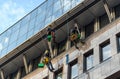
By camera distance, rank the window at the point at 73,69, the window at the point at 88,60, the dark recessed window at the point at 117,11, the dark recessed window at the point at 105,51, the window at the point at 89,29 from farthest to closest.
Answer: the window at the point at 89,29 < the dark recessed window at the point at 117,11 < the window at the point at 73,69 < the window at the point at 88,60 < the dark recessed window at the point at 105,51

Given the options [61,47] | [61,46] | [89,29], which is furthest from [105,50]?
[61,46]

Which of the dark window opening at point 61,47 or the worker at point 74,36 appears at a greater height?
the dark window opening at point 61,47

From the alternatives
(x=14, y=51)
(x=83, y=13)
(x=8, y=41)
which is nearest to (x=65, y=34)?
(x=83, y=13)

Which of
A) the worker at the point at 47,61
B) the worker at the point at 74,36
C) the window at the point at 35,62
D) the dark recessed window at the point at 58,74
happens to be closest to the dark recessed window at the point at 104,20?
the worker at the point at 74,36

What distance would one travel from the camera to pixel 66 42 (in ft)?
128

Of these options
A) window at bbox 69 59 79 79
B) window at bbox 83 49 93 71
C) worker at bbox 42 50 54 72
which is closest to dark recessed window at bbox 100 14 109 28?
window at bbox 83 49 93 71

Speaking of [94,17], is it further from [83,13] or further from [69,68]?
[69,68]

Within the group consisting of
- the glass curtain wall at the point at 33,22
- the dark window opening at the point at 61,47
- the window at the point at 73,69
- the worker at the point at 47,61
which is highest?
the glass curtain wall at the point at 33,22

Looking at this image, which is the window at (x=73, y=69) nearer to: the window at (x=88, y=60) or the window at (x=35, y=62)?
the window at (x=88, y=60)

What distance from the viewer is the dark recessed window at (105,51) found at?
33.1 metres

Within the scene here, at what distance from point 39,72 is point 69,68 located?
151 inches

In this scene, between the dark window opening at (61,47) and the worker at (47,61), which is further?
the dark window opening at (61,47)

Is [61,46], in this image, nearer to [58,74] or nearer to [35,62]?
[58,74]

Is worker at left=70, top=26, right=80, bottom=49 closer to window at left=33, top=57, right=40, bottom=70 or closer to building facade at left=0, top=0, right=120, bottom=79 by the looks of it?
building facade at left=0, top=0, right=120, bottom=79
